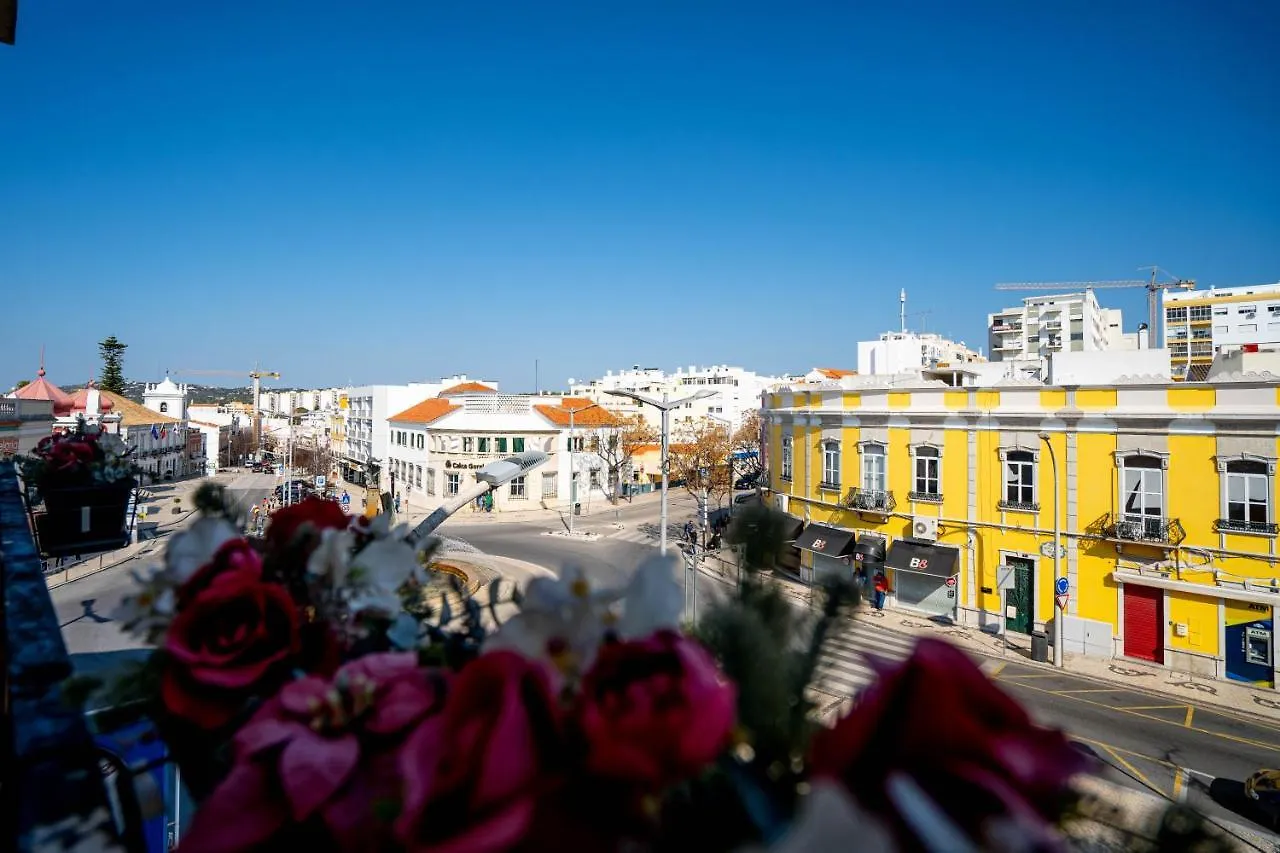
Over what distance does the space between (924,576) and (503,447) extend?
24526 mm

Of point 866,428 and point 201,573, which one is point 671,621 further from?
point 866,428

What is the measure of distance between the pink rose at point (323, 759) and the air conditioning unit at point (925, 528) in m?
21.4

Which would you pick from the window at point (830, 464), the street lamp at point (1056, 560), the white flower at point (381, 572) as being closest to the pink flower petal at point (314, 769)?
the white flower at point (381, 572)

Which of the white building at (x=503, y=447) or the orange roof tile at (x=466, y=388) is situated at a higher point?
the orange roof tile at (x=466, y=388)

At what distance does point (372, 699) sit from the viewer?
1.23m

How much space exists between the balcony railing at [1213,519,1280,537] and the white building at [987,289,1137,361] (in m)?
49.3

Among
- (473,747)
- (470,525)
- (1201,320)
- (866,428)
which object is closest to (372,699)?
(473,747)

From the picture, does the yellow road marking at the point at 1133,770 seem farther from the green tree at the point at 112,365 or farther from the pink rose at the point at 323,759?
the green tree at the point at 112,365

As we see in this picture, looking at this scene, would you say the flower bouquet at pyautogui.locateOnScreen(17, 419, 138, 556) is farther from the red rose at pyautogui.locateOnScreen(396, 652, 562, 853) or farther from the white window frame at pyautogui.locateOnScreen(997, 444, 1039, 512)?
the white window frame at pyautogui.locateOnScreen(997, 444, 1039, 512)

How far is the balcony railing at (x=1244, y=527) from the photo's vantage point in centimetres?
1567

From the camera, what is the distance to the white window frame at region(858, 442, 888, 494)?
21656 millimetres

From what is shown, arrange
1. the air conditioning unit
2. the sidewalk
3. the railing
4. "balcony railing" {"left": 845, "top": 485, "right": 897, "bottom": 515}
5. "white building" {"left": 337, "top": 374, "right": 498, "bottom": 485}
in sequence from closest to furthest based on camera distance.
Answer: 1. the railing
2. the sidewalk
3. the air conditioning unit
4. "balcony railing" {"left": 845, "top": 485, "right": 897, "bottom": 515}
5. "white building" {"left": 337, "top": 374, "right": 498, "bottom": 485}

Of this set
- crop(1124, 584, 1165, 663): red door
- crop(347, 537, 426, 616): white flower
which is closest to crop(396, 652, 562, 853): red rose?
crop(347, 537, 426, 616): white flower

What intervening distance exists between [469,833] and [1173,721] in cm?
1814
